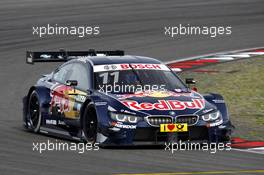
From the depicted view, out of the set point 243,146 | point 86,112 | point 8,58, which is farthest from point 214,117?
point 8,58

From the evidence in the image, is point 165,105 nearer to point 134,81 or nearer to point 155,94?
point 155,94

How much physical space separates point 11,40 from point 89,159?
1584 centimetres

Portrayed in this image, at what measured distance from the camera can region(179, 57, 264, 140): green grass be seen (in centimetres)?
1802

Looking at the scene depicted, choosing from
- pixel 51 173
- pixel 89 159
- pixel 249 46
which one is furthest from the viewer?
pixel 249 46

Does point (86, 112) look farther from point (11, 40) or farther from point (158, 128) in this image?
point (11, 40)

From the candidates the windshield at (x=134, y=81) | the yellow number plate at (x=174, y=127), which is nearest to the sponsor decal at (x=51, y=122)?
the windshield at (x=134, y=81)

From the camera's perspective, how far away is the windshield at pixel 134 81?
628 inches

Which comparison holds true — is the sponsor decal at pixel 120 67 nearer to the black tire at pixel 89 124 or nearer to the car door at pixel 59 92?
the car door at pixel 59 92

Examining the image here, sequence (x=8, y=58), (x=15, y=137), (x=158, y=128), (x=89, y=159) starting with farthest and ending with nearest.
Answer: (x=8, y=58) < (x=15, y=137) < (x=158, y=128) < (x=89, y=159)

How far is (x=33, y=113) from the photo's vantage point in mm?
17609

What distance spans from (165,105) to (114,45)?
13.5m

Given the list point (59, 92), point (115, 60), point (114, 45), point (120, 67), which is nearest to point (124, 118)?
point (120, 67)
